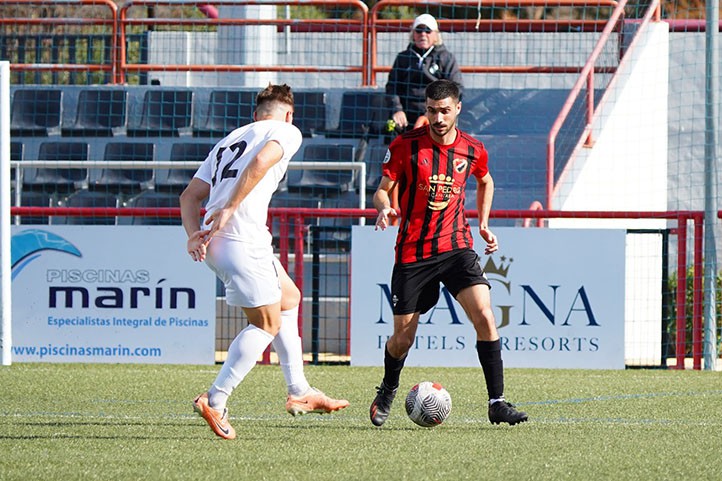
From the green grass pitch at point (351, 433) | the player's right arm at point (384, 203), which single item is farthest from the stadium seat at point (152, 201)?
the player's right arm at point (384, 203)

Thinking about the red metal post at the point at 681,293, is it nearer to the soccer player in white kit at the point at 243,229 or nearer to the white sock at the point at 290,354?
the white sock at the point at 290,354

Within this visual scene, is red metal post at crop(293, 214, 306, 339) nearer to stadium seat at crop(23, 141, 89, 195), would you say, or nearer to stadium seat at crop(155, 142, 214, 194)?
stadium seat at crop(155, 142, 214, 194)

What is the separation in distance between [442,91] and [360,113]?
8.76 meters

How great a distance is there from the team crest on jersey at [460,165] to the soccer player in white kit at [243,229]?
1019 mm

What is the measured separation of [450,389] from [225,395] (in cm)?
296

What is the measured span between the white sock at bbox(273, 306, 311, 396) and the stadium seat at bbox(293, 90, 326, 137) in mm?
9058

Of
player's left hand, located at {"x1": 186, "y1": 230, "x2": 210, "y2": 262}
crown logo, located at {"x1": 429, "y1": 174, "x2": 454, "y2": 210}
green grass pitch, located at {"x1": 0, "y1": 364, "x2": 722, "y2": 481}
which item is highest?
crown logo, located at {"x1": 429, "y1": 174, "x2": 454, "y2": 210}

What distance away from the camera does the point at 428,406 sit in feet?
21.4

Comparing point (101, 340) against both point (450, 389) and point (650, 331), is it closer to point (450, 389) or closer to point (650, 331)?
point (450, 389)

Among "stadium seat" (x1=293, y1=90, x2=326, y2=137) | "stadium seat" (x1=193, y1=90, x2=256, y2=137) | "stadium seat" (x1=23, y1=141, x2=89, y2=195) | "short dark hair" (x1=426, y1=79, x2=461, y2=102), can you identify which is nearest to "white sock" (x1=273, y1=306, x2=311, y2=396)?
"short dark hair" (x1=426, y1=79, x2=461, y2=102)

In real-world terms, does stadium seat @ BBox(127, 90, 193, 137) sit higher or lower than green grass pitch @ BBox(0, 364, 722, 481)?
higher

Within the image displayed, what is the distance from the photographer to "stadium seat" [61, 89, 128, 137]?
52.9ft

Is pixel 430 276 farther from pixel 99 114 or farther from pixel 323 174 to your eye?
pixel 99 114

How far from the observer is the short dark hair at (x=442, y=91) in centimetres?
674
